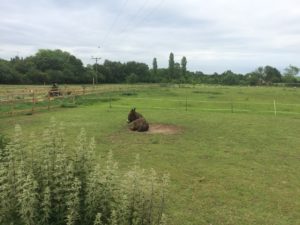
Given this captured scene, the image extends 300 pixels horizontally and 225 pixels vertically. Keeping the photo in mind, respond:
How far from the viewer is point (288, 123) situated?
17.9 metres

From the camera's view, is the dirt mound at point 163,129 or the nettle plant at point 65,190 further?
the dirt mound at point 163,129

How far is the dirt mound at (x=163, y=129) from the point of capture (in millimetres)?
14414

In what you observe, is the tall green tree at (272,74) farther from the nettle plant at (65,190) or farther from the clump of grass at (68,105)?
the nettle plant at (65,190)

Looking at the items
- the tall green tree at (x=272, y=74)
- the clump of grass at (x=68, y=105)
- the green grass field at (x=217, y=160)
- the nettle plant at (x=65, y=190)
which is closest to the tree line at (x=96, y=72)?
the tall green tree at (x=272, y=74)

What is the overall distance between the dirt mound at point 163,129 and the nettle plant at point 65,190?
31.9 feet

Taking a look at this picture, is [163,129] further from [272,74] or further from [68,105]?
[272,74]

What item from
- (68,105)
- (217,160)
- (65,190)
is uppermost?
(65,190)

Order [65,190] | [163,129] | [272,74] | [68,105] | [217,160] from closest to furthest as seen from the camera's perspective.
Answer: [65,190], [217,160], [163,129], [68,105], [272,74]

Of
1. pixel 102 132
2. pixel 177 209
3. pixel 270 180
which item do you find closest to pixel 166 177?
pixel 177 209

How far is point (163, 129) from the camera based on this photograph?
15.1 meters

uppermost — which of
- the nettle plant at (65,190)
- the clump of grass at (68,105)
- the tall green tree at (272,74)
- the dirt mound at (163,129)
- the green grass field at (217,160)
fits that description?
the tall green tree at (272,74)

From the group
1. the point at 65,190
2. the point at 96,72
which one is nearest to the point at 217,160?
the point at 65,190

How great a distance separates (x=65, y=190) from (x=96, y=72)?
66022mm

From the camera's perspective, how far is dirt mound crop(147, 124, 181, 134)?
14414 millimetres
